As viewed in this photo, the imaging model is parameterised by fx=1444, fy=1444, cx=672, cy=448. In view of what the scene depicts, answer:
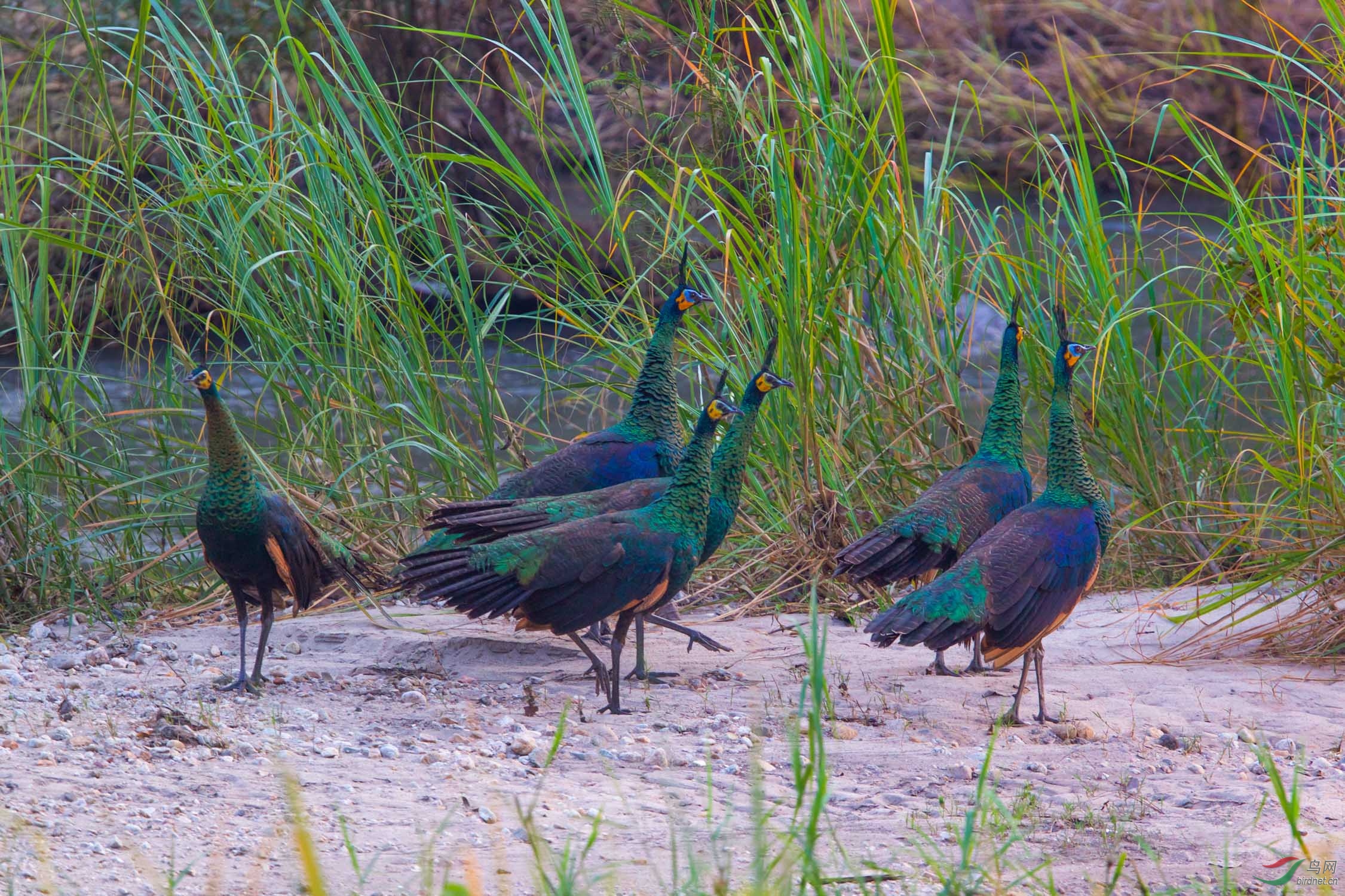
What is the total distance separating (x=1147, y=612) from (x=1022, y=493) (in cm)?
78

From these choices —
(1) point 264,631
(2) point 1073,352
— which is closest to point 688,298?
(2) point 1073,352

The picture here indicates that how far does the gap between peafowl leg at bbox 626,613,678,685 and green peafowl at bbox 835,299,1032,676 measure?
660 mm

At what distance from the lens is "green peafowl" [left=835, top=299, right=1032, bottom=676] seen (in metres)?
4.61

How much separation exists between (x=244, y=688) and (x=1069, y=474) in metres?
2.62

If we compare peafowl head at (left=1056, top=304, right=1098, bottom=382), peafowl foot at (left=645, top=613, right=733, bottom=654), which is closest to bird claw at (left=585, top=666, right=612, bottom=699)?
peafowl foot at (left=645, top=613, right=733, bottom=654)

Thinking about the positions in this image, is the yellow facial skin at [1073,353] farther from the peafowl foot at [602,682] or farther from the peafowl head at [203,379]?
the peafowl head at [203,379]

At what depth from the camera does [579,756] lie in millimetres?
3787

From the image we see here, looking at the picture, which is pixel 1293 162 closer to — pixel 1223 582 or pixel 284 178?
pixel 1223 582

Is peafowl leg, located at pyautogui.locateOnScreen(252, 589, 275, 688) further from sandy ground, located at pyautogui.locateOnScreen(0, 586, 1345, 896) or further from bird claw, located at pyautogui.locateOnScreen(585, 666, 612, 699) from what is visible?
bird claw, located at pyautogui.locateOnScreen(585, 666, 612, 699)

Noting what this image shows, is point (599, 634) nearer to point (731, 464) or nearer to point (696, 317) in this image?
point (731, 464)

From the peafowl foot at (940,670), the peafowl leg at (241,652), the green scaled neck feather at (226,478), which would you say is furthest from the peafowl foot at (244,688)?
the peafowl foot at (940,670)

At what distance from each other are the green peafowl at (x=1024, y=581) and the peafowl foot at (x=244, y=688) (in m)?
1.90

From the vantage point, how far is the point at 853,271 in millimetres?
5617

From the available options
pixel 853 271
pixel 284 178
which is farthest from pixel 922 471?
pixel 284 178
